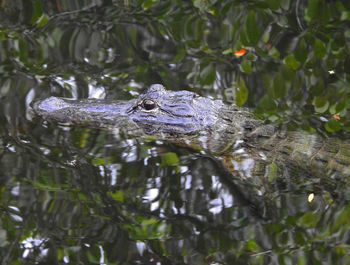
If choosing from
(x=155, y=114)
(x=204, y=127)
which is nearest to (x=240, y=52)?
(x=204, y=127)

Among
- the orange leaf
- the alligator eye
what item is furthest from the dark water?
the alligator eye

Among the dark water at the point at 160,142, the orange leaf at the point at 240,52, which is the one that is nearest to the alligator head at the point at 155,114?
the dark water at the point at 160,142

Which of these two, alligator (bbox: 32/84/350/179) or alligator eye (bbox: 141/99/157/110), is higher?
alligator eye (bbox: 141/99/157/110)

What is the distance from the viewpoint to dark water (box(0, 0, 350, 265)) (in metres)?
2.74

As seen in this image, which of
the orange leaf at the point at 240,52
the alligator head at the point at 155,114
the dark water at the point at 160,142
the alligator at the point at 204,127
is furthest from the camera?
the orange leaf at the point at 240,52

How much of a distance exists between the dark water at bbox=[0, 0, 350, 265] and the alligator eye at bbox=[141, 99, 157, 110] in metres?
0.31

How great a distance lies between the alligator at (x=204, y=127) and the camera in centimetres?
344

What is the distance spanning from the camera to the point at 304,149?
11.3 ft

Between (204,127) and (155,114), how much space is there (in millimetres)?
422

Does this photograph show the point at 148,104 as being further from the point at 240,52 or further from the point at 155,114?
the point at 240,52

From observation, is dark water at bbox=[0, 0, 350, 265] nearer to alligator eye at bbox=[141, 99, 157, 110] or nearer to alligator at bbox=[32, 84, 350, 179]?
alligator at bbox=[32, 84, 350, 179]

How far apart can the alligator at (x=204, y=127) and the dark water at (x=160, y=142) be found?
0.11m

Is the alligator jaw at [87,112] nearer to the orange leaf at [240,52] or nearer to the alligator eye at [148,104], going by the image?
the alligator eye at [148,104]

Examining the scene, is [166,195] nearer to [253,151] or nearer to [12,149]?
[253,151]
